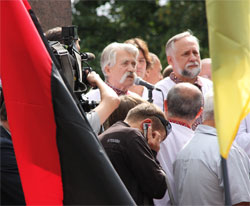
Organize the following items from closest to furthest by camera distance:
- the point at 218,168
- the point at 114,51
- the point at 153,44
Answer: the point at 218,168, the point at 114,51, the point at 153,44

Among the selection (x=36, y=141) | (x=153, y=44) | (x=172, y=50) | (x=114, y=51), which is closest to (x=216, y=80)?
(x=36, y=141)

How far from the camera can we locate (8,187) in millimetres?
4121

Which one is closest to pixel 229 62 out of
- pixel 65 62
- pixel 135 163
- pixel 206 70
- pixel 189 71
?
pixel 65 62

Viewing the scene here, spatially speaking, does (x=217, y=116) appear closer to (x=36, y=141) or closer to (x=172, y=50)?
(x=36, y=141)

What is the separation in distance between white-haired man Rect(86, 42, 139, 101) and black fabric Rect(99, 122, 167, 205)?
57.8 inches

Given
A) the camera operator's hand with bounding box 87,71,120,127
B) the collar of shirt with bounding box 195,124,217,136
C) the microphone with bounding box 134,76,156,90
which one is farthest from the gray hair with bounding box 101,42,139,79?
the camera operator's hand with bounding box 87,71,120,127

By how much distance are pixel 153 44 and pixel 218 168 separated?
13.4m

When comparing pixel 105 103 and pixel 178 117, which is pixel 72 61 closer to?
pixel 105 103

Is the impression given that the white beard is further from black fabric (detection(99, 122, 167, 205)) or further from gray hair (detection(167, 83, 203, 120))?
black fabric (detection(99, 122, 167, 205))

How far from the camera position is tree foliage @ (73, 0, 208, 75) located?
18.1 m

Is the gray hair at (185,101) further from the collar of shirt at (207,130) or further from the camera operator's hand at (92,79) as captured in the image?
the camera operator's hand at (92,79)

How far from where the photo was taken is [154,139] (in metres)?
5.08

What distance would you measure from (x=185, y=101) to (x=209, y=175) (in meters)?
0.72

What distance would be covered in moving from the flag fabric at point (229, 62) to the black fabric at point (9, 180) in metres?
1.45
